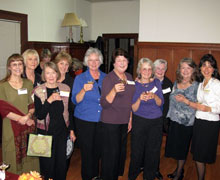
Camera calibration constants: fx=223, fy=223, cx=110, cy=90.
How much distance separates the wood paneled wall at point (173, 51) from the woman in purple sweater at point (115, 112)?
196 centimetres

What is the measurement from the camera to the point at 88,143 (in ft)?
8.17

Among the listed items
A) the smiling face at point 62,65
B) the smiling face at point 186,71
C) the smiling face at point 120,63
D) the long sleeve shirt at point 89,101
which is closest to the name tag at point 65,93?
the long sleeve shirt at point 89,101

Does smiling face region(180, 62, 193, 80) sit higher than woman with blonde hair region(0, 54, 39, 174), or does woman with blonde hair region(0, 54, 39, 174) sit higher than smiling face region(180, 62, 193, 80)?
smiling face region(180, 62, 193, 80)

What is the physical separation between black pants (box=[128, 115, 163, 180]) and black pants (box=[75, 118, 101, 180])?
17.6 inches

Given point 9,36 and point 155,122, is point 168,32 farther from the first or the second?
point 9,36

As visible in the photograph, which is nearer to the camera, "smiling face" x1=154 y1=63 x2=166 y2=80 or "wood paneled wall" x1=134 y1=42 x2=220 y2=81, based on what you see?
"smiling face" x1=154 y1=63 x2=166 y2=80

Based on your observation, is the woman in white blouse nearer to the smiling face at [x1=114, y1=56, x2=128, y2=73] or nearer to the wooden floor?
the wooden floor

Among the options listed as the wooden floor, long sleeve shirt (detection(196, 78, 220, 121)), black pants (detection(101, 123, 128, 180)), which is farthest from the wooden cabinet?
long sleeve shirt (detection(196, 78, 220, 121))

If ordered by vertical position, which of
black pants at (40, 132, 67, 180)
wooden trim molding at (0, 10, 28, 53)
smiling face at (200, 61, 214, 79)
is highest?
wooden trim molding at (0, 10, 28, 53)

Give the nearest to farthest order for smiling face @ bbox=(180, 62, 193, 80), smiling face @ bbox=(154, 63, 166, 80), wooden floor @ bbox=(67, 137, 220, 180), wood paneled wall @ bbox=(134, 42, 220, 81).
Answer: smiling face @ bbox=(180, 62, 193, 80) < smiling face @ bbox=(154, 63, 166, 80) < wooden floor @ bbox=(67, 137, 220, 180) < wood paneled wall @ bbox=(134, 42, 220, 81)

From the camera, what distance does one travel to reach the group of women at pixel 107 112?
7.43 ft

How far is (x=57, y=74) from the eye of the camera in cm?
230

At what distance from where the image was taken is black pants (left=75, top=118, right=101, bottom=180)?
2.46 m

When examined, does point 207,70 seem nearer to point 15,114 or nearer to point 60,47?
point 15,114
